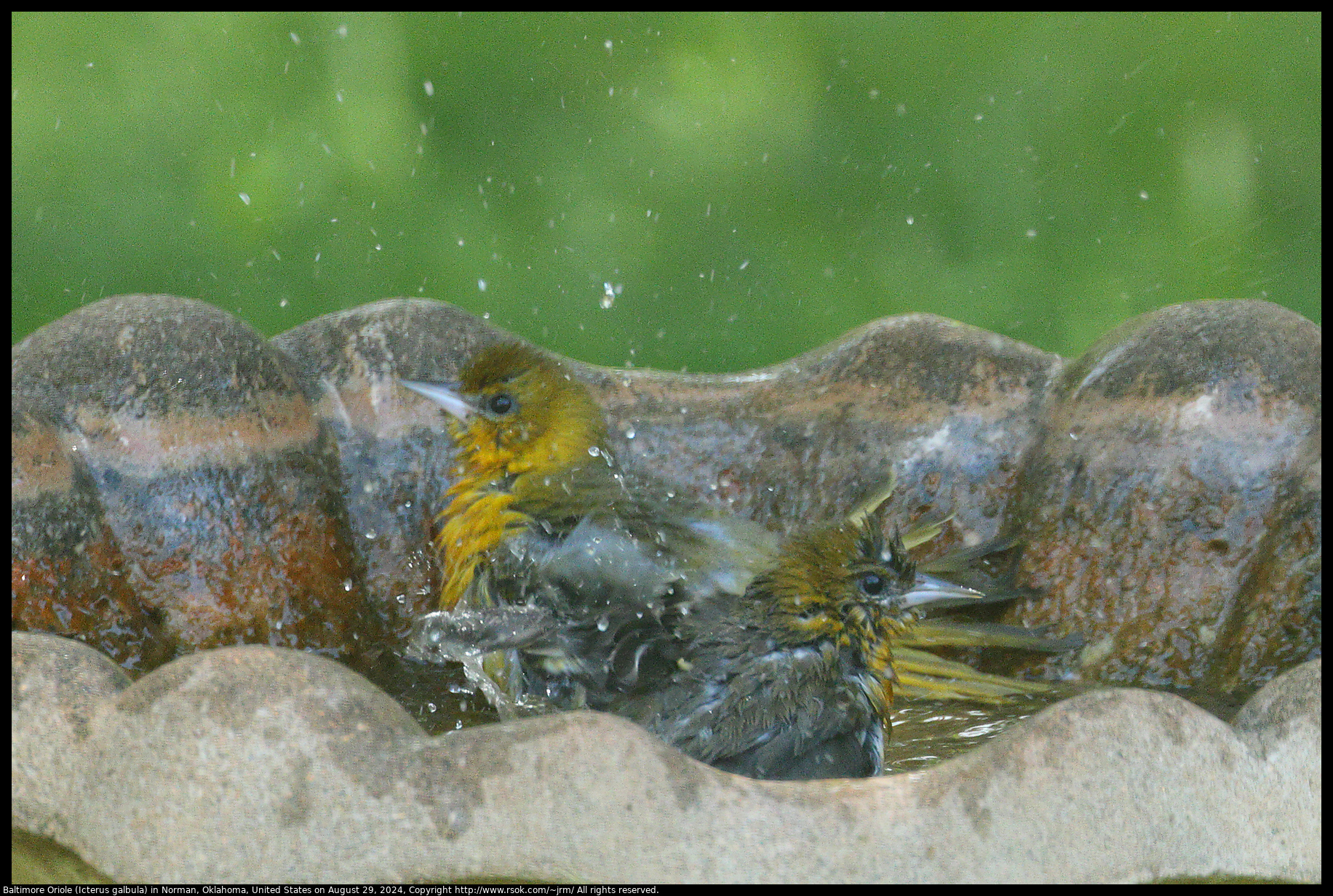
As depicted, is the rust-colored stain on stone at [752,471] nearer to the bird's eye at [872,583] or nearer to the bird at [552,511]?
the bird at [552,511]

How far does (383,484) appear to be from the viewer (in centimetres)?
358

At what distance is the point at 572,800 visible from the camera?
66.9 inches

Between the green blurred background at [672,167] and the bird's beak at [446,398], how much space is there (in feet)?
11.6

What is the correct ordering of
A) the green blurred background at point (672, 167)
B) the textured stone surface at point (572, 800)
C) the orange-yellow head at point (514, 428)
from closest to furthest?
the textured stone surface at point (572, 800)
the orange-yellow head at point (514, 428)
the green blurred background at point (672, 167)

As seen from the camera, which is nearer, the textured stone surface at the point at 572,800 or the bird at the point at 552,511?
the textured stone surface at the point at 572,800

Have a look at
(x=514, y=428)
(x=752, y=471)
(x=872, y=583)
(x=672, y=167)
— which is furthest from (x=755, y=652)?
(x=672, y=167)

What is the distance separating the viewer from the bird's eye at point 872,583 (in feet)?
8.54

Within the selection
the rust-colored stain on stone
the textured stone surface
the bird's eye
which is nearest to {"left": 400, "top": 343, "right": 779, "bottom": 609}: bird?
the rust-colored stain on stone

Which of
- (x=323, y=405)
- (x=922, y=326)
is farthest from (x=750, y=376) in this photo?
(x=323, y=405)

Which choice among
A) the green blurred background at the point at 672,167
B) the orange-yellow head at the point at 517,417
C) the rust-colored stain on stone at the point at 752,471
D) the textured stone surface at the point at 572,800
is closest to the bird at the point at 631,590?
the orange-yellow head at the point at 517,417

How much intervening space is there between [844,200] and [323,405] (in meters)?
4.35

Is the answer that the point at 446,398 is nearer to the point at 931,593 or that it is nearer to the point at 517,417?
the point at 517,417

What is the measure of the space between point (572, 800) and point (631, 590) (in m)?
1.17

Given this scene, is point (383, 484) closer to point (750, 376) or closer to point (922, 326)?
point (750, 376)
